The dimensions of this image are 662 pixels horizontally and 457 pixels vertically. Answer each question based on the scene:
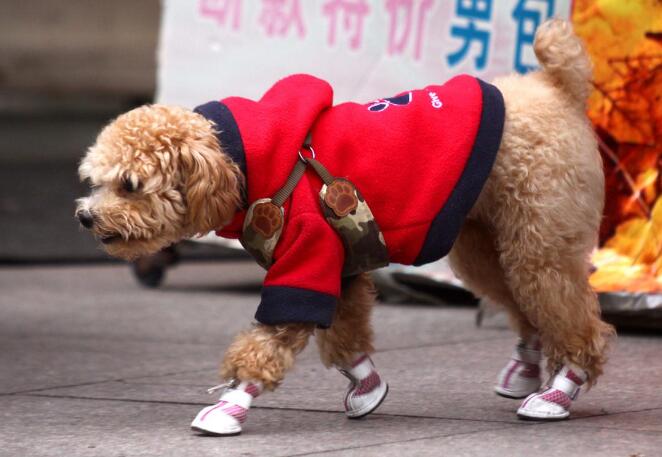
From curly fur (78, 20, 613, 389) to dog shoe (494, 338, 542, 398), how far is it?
6cm

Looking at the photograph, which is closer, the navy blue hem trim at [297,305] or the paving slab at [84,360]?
the navy blue hem trim at [297,305]

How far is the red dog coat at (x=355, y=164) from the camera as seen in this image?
4.57 meters

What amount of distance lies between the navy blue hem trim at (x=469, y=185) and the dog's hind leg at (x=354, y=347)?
353mm

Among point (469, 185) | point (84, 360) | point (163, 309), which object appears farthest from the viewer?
point (163, 309)

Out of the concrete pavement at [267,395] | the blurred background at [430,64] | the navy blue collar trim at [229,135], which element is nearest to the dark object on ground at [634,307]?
the blurred background at [430,64]

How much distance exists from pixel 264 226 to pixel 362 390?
82cm

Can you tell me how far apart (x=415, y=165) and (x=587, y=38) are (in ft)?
8.43

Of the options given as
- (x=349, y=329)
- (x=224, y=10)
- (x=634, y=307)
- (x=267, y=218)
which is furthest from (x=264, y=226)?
(x=224, y=10)

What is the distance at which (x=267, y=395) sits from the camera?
547 cm

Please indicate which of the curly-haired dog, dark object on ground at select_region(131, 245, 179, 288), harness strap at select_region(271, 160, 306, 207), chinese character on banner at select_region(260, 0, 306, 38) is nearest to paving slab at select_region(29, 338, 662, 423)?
the curly-haired dog

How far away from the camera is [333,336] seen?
497cm

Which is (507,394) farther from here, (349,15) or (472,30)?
(349,15)

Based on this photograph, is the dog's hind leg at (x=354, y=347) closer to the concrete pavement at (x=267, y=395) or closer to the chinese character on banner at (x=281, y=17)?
the concrete pavement at (x=267, y=395)

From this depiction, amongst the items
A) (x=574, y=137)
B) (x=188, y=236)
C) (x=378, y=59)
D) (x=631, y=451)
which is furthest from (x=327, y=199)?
(x=378, y=59)
